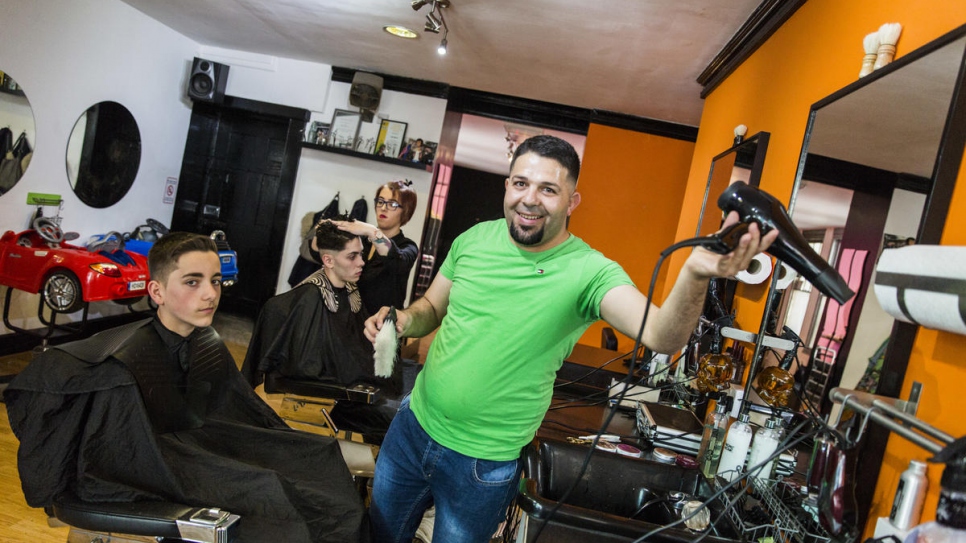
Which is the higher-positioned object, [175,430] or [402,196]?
[402,196]

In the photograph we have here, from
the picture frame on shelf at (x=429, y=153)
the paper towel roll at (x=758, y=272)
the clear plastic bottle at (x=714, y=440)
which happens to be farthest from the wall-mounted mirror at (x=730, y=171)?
the picture frame on shelf at (x=429, y=153)

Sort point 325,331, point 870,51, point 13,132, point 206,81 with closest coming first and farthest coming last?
point 870,51
point 325,331
point 13,132
point 206,81

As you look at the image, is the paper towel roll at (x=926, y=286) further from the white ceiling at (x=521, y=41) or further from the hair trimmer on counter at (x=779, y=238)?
the white ceiling at (x=521, y=41)

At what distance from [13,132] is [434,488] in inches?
166

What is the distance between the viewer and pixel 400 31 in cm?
404

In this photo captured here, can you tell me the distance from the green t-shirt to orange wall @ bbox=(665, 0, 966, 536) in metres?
0.61

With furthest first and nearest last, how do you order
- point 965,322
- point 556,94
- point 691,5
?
point 556,94 < point 691,5 < point 965,322

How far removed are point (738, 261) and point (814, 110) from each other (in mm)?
1156

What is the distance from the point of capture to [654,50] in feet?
11.1

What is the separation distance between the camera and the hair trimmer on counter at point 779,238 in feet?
2.84

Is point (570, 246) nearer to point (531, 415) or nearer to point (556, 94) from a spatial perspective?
point (531, 415)

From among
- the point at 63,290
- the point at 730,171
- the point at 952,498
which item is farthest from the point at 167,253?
the point at 63,290

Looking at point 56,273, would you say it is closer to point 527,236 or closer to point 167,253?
point 167,253

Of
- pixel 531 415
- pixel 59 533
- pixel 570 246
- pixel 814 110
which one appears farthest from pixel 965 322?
pixel 59 533
